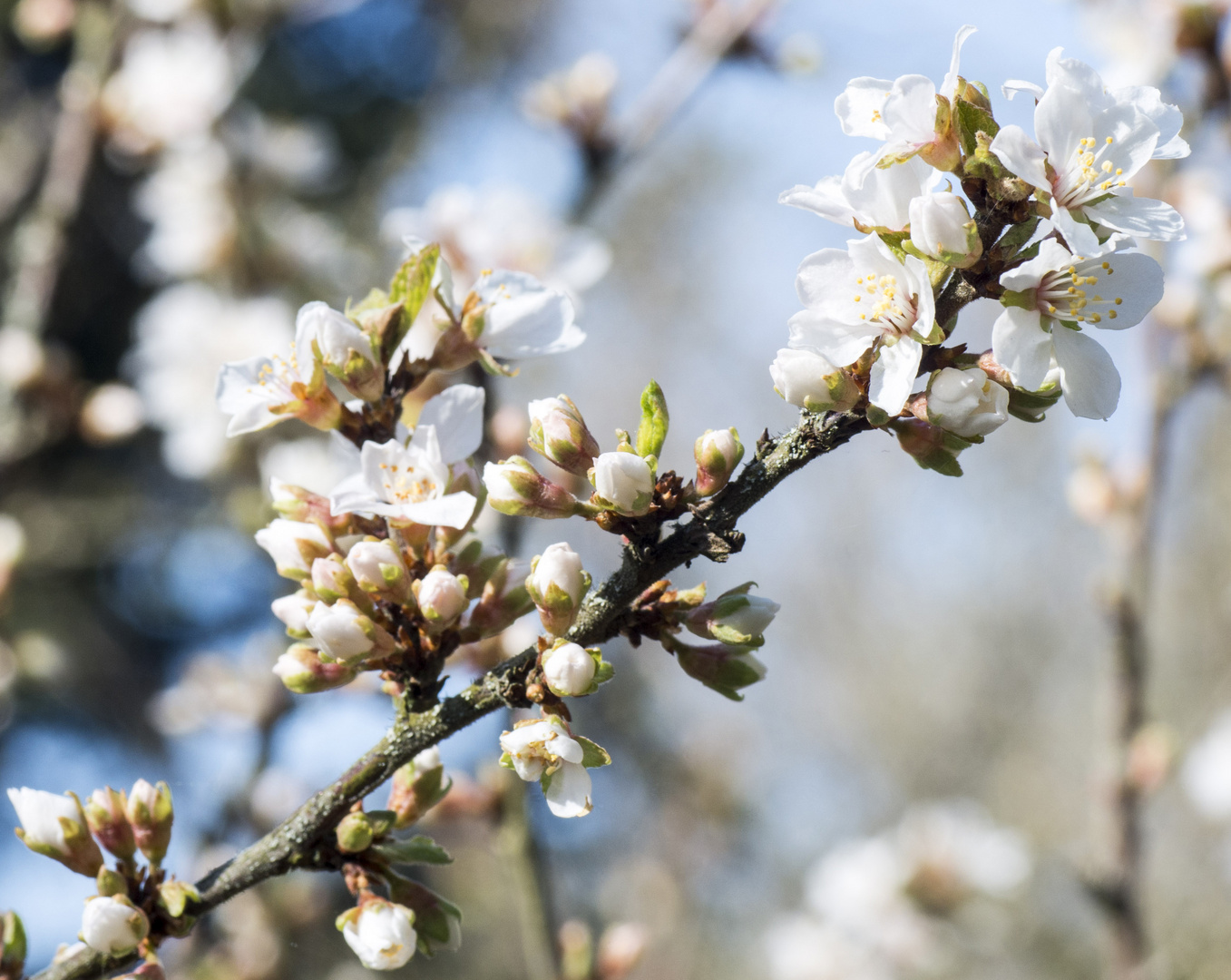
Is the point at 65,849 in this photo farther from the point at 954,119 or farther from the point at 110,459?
the point at 110,459

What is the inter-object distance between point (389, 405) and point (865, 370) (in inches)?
18.4

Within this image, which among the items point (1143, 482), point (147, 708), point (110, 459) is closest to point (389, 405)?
point (1143, 482)

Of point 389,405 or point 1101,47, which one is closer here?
point 389,405

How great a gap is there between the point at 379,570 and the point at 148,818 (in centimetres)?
36

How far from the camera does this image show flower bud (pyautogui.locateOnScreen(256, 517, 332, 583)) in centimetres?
96

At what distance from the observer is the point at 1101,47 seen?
8.30 ft

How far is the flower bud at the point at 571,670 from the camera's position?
790 mm

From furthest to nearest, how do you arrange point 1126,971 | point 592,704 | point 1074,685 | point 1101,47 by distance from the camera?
point 1074,685 < point 592,704 < point 1101,47 < point 1126,971

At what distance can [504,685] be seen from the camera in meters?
0.83

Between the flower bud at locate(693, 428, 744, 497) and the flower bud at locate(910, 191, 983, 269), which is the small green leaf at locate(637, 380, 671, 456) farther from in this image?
the flower bud at locate(910, 191, 983, 269)

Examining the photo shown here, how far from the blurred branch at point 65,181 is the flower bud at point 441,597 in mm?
2195

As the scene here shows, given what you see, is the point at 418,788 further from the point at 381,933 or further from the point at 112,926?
the point at 112,926

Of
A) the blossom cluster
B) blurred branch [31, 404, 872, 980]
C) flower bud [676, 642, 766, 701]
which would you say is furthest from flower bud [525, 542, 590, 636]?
the blossom cluster

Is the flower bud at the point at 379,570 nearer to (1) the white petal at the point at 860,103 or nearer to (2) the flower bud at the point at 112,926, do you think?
(2) the flower bud at the point at 112,926
